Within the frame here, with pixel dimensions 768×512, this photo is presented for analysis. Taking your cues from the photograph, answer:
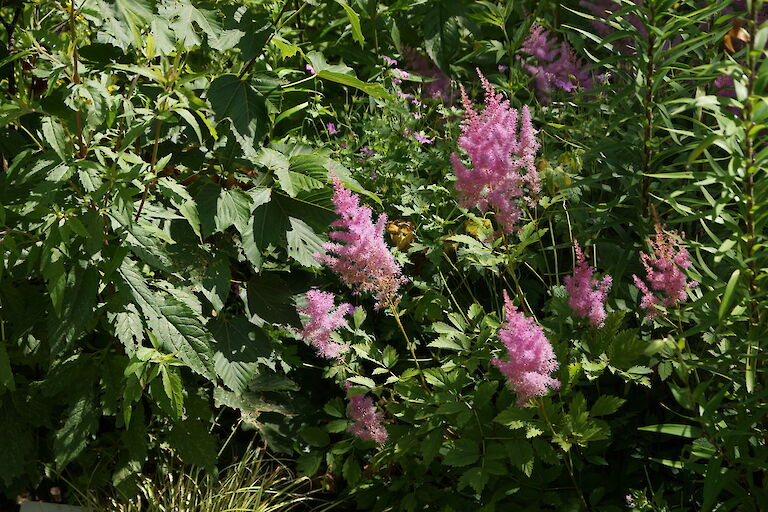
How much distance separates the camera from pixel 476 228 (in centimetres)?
254

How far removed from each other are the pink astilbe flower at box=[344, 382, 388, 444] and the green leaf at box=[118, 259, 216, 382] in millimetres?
452

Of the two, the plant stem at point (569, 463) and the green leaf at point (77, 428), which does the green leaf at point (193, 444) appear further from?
the plant stem at point (569, 463)

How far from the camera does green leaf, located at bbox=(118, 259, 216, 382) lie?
217 cm

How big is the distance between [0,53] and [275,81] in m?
0.77

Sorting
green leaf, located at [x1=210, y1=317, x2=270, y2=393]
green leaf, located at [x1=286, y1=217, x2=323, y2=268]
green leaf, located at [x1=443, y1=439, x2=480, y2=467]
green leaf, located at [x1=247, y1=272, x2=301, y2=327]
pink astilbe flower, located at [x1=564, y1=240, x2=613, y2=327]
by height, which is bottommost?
green leaf, located at [x1=443, y1=439, x2=480, y2=467]

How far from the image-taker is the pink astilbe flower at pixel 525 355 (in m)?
1.96

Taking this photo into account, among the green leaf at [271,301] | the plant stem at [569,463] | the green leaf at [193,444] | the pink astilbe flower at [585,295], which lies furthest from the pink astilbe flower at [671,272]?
the green leaf at [193,444]

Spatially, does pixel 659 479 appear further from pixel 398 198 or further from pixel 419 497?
pixel 398 198

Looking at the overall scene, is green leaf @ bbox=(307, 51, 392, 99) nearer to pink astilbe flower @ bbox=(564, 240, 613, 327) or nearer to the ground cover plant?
the ground cover plant

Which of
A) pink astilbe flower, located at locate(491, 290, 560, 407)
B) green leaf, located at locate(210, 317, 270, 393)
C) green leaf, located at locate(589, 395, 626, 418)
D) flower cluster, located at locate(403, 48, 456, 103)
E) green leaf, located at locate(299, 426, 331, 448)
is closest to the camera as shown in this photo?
pink astilbe flower, located at locate(491, 290, 560, 407)

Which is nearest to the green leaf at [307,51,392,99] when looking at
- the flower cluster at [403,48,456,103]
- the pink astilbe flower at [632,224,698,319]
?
the pink astilbe flower at [632,224,698,319]

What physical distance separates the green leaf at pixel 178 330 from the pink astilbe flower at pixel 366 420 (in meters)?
0.45

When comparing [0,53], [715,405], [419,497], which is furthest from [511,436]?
[0,53]

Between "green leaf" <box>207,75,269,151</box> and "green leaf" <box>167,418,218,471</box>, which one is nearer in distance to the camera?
"green leaf" <box>207,75,269,151</box>
